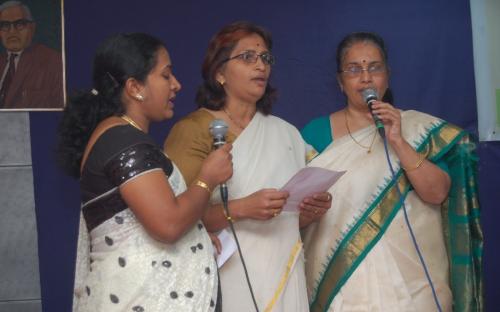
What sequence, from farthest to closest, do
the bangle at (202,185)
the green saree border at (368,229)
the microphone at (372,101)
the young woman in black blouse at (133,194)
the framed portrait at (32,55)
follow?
the framed portrait at (32,55) < the green saree border at (368,229) < the microphone at (372,101) < the bangle at (202,185) < the young woman in black blouse at (133,194)

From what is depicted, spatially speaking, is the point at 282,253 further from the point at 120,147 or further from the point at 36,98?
the point at 36,98

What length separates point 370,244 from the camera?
2369 millimetres

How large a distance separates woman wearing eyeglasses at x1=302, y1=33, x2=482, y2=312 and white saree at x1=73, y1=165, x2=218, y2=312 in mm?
724

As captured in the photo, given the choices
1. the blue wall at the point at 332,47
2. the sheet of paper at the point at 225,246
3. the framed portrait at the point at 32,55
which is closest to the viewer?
the sheet of paper at the point at 225,246

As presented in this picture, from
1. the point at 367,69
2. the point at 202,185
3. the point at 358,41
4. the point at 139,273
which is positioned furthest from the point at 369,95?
the point at 139,273

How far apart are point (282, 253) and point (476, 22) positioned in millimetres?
1675

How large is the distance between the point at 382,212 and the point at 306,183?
461 mm

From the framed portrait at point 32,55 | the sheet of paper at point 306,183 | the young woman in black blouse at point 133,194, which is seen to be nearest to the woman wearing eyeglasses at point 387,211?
the sheet of paper at point 306,183

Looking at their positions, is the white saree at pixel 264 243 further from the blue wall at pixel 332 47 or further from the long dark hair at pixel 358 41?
the blue wall at pixel 332 47

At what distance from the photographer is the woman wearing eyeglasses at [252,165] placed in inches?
83.7

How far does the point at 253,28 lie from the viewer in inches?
91.7

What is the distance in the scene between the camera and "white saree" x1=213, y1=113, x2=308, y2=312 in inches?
84.4

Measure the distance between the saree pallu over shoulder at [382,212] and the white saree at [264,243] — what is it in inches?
8.2

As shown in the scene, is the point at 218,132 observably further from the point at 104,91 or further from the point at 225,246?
the point at 225,246
